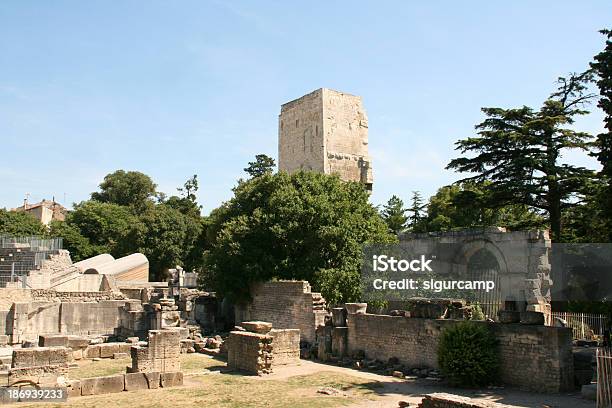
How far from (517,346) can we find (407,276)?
436 inches

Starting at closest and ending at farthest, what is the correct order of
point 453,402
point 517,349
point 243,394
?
point 453,402 → point 243,394 → point 517,349

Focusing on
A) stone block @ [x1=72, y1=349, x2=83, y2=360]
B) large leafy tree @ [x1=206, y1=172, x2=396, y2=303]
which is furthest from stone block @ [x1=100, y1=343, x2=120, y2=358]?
large leafy tree @ [x1=206, y1=172, x2=396, y2=303]

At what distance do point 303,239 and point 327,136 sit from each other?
1761cm

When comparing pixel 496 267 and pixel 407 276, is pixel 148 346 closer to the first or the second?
pixel 407 276

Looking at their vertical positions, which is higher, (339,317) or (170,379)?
(339,317)

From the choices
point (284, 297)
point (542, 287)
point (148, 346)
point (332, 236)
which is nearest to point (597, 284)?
point (542, 287)

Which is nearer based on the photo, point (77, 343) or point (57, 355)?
point (57, 355)

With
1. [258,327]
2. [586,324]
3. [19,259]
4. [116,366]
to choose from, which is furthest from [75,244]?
[586,324]

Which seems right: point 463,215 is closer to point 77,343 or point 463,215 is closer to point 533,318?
point 533,318

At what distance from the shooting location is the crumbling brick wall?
1380cm

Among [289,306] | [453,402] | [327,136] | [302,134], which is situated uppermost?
[302,134]

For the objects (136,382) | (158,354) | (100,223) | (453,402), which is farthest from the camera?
(100,223)

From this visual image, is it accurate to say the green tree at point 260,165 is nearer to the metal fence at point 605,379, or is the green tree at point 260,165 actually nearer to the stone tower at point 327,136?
the stone tower at point 327,136

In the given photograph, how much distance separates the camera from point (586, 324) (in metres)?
17.0
